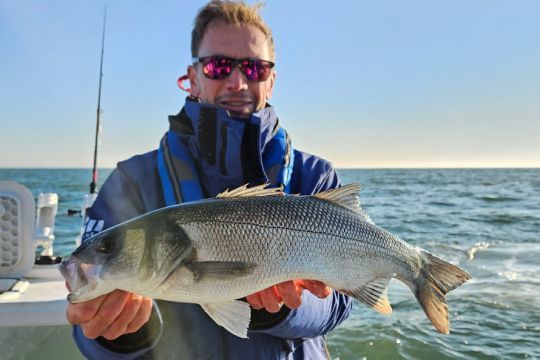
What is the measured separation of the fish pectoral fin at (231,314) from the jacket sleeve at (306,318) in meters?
0.24

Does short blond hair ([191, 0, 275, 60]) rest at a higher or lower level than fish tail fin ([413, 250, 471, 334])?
higher

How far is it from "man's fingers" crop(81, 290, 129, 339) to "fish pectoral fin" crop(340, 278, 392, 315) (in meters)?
1.05

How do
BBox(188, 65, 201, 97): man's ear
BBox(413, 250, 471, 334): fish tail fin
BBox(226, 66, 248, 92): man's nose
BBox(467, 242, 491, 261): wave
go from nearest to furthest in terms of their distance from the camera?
BBox(413, 250, 471, 334): fish tail fin → BBox(226, 66, 248, 92): man's nose → BBox(188, 65, 201, 97): man's ear → BBox(467, 242, 491, 261): wave

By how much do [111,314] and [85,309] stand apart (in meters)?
0.11

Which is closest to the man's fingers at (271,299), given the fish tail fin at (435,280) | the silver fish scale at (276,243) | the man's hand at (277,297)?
the man's hand at (277,297)

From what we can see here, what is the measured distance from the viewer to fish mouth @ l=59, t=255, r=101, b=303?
6.13 ft

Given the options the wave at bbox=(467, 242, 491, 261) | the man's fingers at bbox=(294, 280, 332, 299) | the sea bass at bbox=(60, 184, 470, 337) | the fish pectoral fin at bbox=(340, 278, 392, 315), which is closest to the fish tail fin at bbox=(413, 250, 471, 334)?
the sea bass at bbox=(60, 184, 470, 337)

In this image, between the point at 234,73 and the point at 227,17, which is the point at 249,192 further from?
the point at 227,17

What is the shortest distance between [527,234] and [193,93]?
52.5ft

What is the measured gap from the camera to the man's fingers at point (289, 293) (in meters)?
2.21

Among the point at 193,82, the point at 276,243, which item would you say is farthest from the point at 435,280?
the point at 193,82

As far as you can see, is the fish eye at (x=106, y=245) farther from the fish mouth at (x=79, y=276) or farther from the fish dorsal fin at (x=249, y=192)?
the fish dorsal fin at (x=249, y=192)

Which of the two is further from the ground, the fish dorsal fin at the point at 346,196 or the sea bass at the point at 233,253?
the fish dorsal fin at the point at 346,196

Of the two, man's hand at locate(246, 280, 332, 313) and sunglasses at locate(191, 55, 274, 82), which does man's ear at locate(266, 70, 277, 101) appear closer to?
sunglasses at locate(191, 55, 274, 82)
